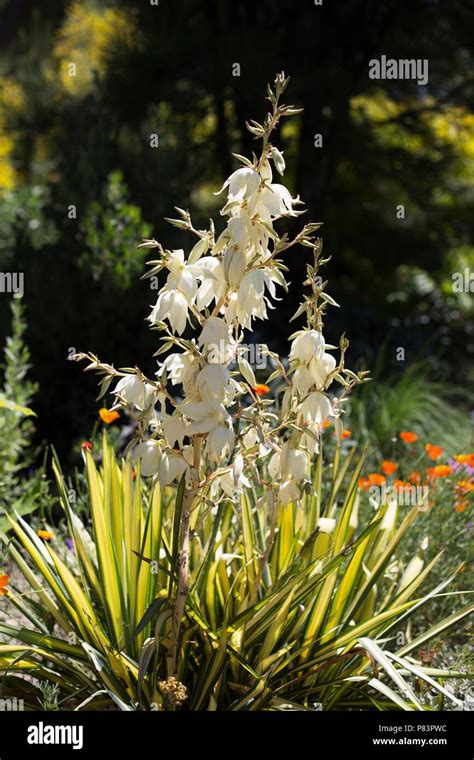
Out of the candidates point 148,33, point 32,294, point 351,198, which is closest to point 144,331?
point 32,294

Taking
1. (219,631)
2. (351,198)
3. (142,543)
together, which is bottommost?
(219,631)

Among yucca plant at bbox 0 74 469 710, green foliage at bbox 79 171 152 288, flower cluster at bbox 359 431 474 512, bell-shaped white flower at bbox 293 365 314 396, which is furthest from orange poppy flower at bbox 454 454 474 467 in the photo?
green foliage at bbox 79 171 152 288

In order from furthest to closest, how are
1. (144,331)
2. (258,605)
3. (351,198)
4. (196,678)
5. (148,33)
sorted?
1. (351,198)
2. (148,33)
3. (144,331)
4. (196,678)
5. (258,605)

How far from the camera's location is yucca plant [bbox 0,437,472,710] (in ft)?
7.50

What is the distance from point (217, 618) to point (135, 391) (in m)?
0.85

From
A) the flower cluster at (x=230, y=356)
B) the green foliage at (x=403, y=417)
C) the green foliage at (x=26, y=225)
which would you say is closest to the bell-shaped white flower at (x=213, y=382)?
the flower cluster at (x=230, y=356)

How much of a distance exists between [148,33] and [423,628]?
16.4 feet

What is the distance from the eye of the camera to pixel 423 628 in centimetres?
313

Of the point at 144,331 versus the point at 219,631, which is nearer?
the point at 219,631

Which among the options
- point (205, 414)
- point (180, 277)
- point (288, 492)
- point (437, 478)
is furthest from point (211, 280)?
point (437, 478)

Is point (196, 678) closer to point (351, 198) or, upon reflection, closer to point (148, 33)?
point (148, 33)

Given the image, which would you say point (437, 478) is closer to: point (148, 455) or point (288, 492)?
point (288, 492)

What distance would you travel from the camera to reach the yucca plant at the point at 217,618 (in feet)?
7.50

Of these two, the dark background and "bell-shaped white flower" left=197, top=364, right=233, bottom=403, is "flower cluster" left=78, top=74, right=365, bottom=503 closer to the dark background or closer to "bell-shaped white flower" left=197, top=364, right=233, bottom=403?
"bell-shaped white flower" left=197, top=364, right=233, bottom=403
